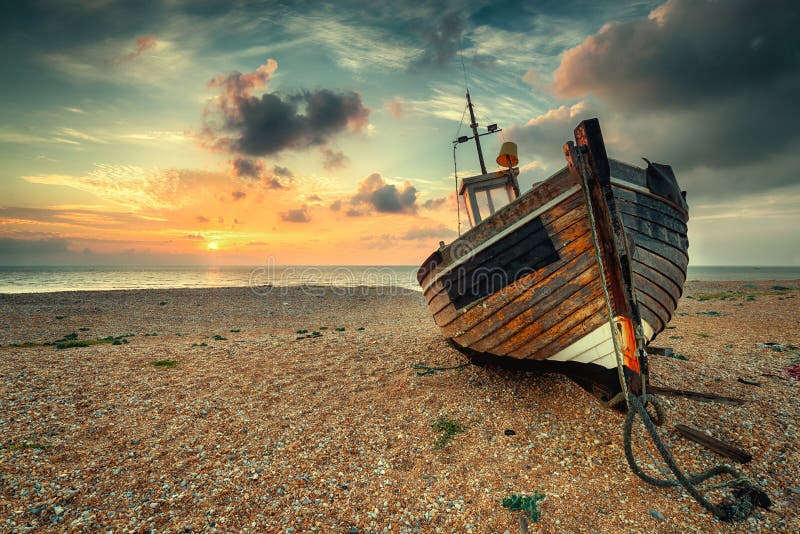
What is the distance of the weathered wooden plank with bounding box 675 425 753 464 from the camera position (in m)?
4.52

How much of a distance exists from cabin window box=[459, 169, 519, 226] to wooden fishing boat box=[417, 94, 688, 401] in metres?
3.07

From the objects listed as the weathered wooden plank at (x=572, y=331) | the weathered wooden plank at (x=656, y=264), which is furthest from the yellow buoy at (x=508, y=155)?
the weathered wooden plank at (x=572, y=331)

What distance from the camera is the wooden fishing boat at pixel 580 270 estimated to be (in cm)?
466

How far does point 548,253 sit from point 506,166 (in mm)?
3814

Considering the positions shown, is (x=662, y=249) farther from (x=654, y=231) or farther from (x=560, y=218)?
(x=560, y=218)

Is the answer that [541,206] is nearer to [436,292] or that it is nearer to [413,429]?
[436,292]

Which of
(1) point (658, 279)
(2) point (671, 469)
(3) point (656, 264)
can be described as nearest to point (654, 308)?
(1) point (658, 279)

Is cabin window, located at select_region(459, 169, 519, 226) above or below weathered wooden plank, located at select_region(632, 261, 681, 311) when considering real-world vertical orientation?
above

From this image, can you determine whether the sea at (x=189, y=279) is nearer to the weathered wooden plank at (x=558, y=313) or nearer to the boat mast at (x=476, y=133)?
the boat mast at (x=476, y=133)

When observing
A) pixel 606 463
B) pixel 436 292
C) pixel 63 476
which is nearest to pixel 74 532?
pixel 63 476

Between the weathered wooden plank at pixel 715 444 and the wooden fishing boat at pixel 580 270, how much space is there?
1.27 meters

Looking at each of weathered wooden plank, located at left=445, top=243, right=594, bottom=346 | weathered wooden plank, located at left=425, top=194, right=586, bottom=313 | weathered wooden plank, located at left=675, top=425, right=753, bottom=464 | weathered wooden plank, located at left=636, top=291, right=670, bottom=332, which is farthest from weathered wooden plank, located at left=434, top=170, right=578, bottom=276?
weathered wooden plank, located at left=675, top=425, right=753, bottom=464

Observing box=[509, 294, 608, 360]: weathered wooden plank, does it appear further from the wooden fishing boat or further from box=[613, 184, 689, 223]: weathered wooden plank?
box=[613, 184, 689, 223]: weathered wooden plank

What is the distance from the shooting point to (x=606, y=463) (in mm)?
4754
